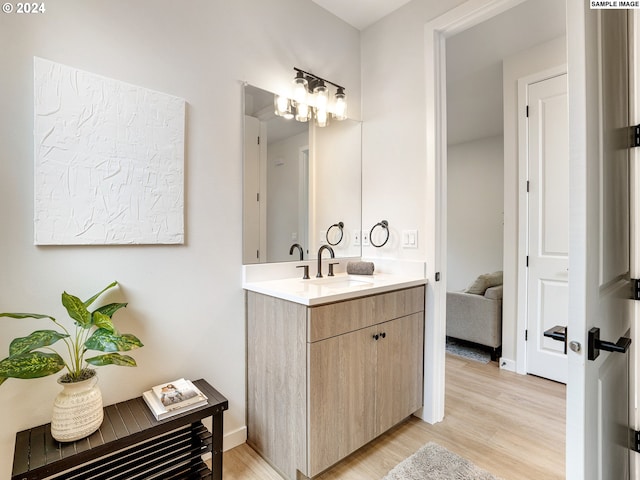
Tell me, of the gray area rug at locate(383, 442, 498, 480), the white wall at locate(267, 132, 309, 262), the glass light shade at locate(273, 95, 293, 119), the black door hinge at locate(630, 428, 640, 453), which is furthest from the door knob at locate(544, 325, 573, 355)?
the glass light shade at locate(273, 95, 293, 119)

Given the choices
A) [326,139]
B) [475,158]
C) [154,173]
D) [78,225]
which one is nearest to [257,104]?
[326,139]

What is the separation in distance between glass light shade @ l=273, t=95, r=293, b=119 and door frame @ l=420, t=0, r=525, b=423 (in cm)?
89

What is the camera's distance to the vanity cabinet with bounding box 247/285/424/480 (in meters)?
1.52

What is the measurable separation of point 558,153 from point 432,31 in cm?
145

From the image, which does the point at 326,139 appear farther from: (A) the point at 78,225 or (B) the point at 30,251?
(B) the point at 30,251

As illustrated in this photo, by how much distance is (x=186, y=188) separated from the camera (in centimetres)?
168

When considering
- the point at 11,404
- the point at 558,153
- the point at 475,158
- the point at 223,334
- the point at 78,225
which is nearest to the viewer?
the point at 11,404

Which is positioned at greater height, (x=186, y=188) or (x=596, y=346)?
(x=186, y=188)

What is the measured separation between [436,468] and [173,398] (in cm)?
133

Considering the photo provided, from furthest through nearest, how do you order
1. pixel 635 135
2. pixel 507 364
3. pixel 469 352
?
pixel 469 352 < pixel 507 364 < pixel 635 135

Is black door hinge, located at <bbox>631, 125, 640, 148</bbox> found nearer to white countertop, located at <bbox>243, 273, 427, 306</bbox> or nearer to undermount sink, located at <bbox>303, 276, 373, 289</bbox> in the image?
white countertop, located at <bbox>243, 273, 427, 306</bbox>

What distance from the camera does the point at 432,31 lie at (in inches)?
81.6

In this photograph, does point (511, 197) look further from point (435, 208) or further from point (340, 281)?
point (340, 281)

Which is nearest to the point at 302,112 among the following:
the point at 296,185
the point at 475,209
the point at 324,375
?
the point at 296,185
